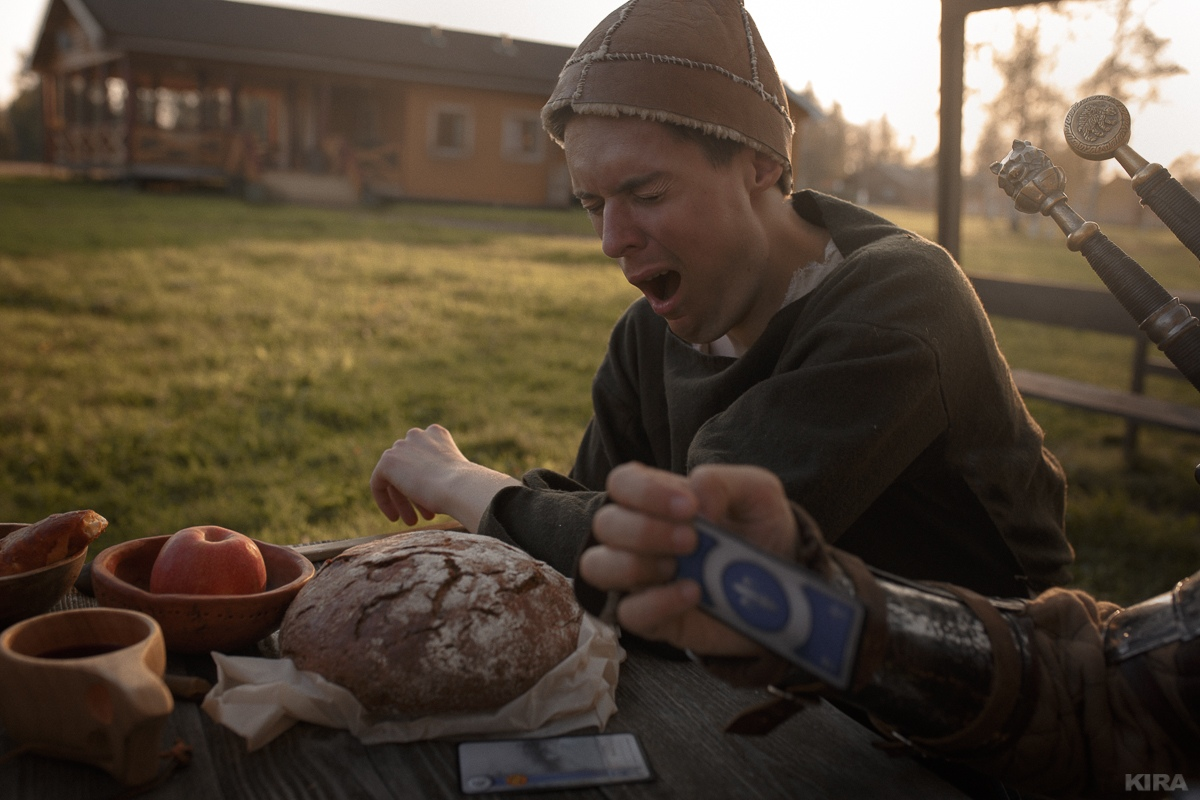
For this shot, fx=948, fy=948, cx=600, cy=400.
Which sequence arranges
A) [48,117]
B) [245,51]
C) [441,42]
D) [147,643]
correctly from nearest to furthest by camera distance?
[147,643] < [245,51] < [441,42] < [48,117]

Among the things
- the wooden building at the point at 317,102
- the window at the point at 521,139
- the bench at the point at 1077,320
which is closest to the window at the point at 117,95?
the wooden building at the point at 317,102

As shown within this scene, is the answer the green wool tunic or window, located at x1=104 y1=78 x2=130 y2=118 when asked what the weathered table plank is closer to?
the green wool tunic

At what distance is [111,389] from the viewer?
6.17 metres

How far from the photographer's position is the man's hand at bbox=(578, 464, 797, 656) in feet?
3.30

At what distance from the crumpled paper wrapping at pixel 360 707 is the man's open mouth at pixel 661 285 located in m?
0.86

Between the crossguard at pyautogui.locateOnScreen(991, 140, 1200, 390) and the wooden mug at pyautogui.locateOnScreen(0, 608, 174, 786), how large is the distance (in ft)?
5.67

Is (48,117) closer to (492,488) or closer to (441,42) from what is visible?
(441,42)

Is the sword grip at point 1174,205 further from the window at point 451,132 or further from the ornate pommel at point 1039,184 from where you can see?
the window at point 451,132

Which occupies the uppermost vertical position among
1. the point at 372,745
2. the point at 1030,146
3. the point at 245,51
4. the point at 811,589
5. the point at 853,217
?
the point at 245,51

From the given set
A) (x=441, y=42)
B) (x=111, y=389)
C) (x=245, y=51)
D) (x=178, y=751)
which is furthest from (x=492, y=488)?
(x=441, y=42)

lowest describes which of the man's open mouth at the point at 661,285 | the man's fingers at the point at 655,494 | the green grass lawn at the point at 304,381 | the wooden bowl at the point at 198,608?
the green grass lawn at the point at 304,381

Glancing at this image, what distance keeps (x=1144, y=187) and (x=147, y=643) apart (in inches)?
75.6

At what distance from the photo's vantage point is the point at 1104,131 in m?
1.87

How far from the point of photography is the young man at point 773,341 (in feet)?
5.28
